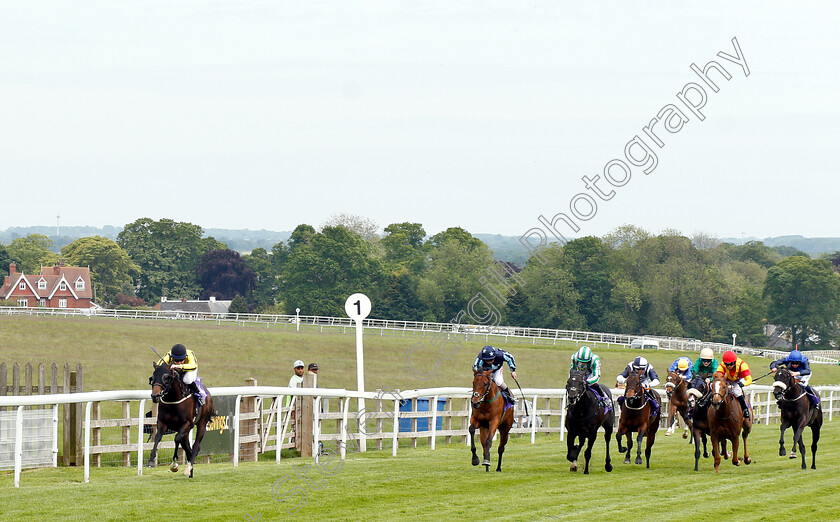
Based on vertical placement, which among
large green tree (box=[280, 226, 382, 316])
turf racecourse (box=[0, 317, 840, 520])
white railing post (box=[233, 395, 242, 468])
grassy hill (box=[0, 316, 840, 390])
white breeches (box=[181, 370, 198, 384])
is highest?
large green tree (box=[280, 226, 382, 316])

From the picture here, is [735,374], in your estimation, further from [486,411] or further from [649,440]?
[486,411]

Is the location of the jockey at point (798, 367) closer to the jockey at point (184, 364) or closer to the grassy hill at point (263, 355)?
the jockey at point (184, 364)

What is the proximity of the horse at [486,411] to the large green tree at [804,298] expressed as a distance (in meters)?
71.1

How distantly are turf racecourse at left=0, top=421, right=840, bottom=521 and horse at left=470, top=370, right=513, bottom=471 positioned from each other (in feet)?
1.11

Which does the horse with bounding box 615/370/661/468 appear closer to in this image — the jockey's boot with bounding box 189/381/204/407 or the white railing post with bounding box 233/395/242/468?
the white railing post with bounding box 233/395/242/468

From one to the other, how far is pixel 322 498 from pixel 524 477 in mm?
2872

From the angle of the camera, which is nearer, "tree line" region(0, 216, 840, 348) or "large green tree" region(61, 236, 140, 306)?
"tree line" region(0, 216, 840, 348)

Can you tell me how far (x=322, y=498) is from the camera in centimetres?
934

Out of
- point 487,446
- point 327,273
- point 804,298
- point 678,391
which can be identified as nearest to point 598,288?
point 804,298

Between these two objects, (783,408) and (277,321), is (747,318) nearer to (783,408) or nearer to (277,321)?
(277,321)

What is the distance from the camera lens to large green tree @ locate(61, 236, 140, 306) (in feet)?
311

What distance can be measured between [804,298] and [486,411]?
7251cm

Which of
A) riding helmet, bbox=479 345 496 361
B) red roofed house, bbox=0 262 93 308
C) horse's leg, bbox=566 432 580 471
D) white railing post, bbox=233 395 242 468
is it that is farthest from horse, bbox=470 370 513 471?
red roofed house, bbox=0 262 93 308

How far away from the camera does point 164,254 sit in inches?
3947
